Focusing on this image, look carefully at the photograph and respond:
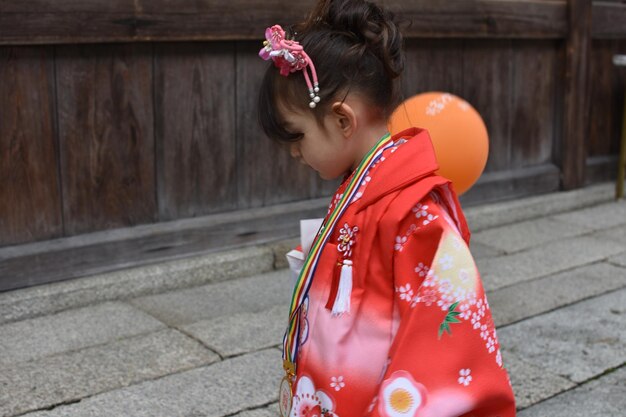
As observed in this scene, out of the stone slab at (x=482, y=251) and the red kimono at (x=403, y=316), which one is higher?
the red kimono at (x=403, y=316)

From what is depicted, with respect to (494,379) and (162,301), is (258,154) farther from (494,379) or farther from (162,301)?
(494,379)

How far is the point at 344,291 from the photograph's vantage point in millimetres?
1586

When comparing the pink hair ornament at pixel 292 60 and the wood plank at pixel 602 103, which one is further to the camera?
the wood plank at pixel 602 103

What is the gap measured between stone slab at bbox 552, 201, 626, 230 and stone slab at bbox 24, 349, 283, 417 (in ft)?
9.38

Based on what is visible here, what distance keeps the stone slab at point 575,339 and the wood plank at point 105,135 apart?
1647mm

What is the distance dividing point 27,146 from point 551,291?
7.56 feet

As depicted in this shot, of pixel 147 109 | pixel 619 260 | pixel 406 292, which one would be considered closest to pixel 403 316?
pixel 406 292

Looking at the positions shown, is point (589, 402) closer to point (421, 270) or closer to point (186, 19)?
point (421, 270)

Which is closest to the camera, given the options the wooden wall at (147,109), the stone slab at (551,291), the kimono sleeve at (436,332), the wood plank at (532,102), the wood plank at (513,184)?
the kimono sleeve at (436,332)

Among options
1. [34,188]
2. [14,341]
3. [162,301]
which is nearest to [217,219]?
[162,301]

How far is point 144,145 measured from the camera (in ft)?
12.3

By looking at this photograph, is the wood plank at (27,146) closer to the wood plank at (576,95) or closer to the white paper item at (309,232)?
the white paper item at (309,232)

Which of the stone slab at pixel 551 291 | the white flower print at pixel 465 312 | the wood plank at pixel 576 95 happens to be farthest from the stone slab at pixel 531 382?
the wood plank at pixel 576 95

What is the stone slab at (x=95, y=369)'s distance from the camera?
2.68 m
